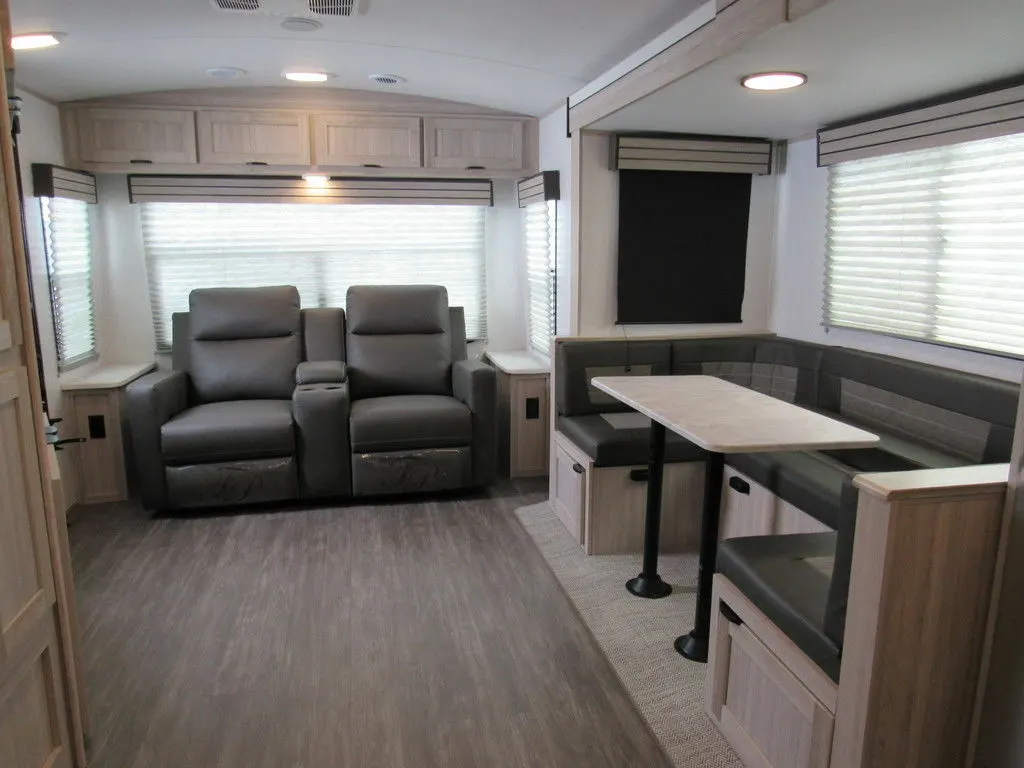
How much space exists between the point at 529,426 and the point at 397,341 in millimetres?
941

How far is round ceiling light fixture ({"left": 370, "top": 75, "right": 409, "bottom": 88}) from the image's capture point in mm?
3877

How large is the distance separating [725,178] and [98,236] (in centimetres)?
359

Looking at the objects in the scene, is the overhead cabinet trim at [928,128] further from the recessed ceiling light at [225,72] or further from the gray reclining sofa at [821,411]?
the recessed ceiling light at [225,72]

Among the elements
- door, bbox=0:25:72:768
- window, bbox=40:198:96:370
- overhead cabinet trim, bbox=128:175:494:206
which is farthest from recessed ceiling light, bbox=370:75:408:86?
door, bbox=0:25:72:768

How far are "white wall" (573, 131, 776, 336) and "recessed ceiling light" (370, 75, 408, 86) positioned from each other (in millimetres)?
1040

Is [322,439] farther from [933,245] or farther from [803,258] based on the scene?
[933,245]

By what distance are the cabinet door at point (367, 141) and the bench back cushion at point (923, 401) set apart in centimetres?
261

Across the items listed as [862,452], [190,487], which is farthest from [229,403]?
[862,452]

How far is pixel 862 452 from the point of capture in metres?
2.80

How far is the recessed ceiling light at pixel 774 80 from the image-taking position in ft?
7.99

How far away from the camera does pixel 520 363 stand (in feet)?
14.4

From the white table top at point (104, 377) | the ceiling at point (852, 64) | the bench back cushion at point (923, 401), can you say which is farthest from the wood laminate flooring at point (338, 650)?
the ceiling at point (852, 64)

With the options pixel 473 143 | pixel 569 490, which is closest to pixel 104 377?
pixel 473 143

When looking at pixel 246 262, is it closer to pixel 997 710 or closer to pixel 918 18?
pixel 918 18
